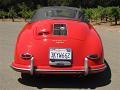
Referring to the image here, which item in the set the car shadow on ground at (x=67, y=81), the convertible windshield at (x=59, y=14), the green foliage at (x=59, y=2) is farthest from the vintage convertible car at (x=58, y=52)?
the green foliage at (x=59, y=2)

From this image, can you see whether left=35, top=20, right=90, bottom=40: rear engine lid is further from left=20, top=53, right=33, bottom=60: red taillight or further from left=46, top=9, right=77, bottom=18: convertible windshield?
left=46, top=9, right=77, bottom=18: convertible windshield

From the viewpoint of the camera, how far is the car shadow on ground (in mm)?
6951

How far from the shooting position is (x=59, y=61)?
6.66 meters

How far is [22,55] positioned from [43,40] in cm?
53

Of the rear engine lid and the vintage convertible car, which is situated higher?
the rear engine lid

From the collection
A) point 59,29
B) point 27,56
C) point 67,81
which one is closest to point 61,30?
point 59,29

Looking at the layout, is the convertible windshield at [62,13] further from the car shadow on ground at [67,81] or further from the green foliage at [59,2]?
the green foliage at [59,2]

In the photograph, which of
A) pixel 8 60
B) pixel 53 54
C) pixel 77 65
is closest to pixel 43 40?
pixel 53 54

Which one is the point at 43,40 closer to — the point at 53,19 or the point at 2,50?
the point at 53,19

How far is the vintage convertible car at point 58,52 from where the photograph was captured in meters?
6.66

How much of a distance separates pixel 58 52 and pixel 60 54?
6cm

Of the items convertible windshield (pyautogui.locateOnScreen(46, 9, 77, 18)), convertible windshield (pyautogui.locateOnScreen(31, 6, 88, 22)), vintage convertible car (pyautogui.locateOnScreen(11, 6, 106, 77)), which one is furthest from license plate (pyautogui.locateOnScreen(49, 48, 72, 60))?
convertible windshield (pyautogui.locateOnScreen(46, 9, 77, 18))

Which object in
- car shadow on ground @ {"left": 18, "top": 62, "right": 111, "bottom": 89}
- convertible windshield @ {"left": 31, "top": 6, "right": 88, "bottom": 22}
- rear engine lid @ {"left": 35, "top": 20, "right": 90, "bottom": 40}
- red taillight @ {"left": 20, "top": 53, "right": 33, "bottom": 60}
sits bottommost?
car shadow on ground @ {"left": 18, "top": 62, "right": 111, "bottom": 89}

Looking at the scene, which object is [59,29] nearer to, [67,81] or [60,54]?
[60,54]
